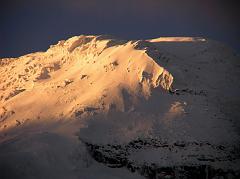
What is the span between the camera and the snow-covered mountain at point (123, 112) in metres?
45.4

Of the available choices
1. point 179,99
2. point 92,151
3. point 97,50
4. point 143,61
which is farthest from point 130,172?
point 97,50

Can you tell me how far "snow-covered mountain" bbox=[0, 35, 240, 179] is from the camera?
149 ft

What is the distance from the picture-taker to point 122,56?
59219mm

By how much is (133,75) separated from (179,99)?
19.7 ft

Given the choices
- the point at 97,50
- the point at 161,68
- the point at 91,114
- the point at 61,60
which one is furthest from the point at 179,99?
the point at 61,60

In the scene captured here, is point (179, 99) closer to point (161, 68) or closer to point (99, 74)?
point (161, 68)

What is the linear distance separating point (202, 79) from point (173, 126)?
35.0 ft

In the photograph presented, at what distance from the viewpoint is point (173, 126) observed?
49.6 m

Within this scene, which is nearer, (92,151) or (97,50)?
(92,151)

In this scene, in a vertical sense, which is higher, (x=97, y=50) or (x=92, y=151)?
(x=97, y=50)

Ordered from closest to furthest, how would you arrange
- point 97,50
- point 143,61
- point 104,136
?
point 104,136 → point 143,61 → point 97,50

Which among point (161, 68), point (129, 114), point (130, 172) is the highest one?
point (161, 68)

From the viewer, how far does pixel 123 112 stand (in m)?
52.0

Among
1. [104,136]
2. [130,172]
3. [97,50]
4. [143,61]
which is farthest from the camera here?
[97,50]
